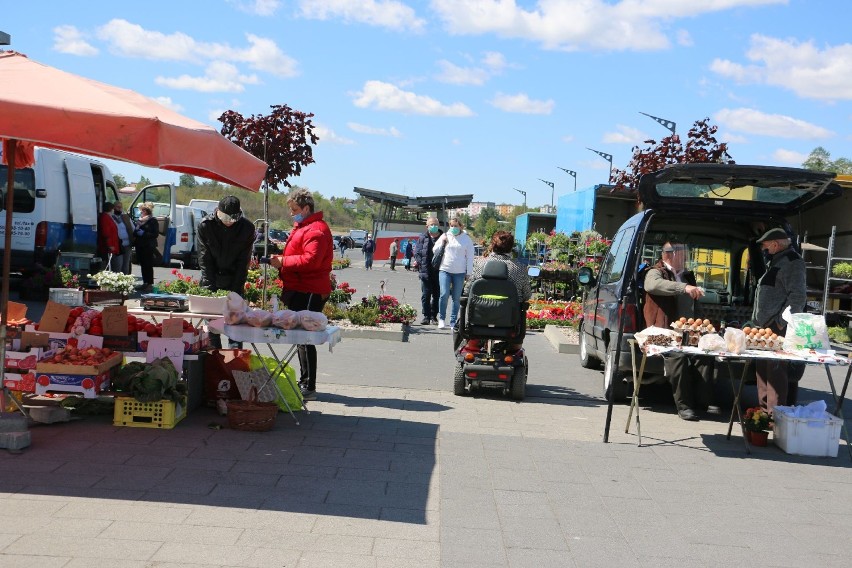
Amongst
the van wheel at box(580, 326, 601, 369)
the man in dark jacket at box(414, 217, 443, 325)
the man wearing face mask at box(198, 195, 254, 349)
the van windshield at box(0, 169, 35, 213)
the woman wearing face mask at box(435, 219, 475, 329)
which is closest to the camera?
the man wearing face mask at box(198, 195, 254, 349)

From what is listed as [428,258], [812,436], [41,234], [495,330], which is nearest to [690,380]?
[812,436]

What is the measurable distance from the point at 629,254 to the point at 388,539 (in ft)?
17.7

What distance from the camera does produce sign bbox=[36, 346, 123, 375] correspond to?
718cm

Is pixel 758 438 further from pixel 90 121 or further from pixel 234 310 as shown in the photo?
pixel 90 121

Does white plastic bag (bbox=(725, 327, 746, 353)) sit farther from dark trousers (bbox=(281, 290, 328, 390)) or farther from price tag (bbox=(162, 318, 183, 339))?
price tag (bbox=(162, 318, 183, 339))

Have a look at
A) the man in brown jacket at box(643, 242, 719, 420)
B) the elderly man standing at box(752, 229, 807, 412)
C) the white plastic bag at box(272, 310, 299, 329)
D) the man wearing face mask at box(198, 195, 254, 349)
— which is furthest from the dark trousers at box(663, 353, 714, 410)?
the man wearing face mask at box(198, 195, 254, 349)

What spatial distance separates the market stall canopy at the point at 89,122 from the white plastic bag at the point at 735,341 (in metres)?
4.27

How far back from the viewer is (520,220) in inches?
1731

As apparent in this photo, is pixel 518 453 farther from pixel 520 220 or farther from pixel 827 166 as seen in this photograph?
pixel 827 166

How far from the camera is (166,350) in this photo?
7688mm

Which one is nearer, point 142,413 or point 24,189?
point 142,413

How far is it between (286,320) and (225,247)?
6.13 ft

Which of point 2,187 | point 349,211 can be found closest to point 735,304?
point 2,187

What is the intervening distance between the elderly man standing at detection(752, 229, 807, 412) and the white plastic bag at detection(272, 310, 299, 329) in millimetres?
4263
